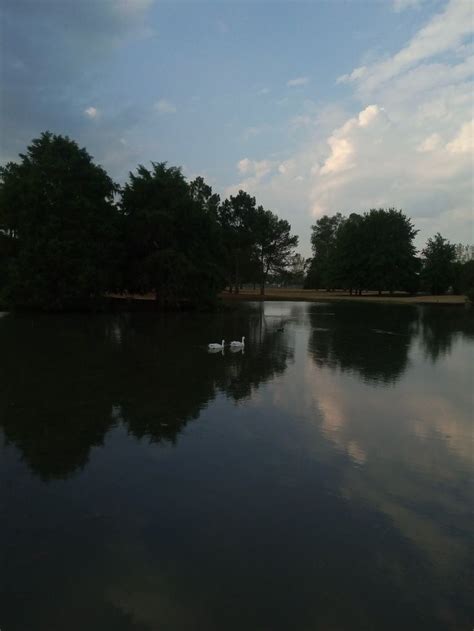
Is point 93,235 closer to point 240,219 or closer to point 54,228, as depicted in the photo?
point 54,228

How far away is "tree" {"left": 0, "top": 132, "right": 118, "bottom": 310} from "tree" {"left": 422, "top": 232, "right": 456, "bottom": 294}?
232ft

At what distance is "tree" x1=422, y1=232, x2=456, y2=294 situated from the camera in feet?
288

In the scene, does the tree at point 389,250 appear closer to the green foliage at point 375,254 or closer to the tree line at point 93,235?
the green foliage at point 375,254

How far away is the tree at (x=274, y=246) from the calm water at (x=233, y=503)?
2746 inches

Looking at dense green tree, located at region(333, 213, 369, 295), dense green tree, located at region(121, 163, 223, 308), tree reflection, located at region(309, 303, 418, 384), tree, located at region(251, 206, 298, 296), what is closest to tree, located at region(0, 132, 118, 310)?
dense green tree, located at region(121, 163, 223, 308)

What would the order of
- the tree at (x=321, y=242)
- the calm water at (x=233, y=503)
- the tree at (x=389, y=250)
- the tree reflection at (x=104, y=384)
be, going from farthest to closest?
1. the tree at (x=321, y=242)
2. the tree at (x=389, y=250)
3. the tree reflection at (x=104, y=384)
4. the calm water at (x=233, y=503)

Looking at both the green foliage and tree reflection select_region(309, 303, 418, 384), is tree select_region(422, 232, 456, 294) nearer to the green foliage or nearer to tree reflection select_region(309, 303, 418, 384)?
the green foliage

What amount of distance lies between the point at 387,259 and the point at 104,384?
3036 inches

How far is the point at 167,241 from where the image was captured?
41938 millimetres

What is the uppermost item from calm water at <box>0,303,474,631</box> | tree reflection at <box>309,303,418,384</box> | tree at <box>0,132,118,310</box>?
tree at <box>0,132,118,310</box>

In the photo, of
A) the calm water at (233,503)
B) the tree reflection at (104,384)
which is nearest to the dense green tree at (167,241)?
the tree reflection at (104,384)

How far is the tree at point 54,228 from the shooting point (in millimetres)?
33812

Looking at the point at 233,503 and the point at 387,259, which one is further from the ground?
the point at 387,259

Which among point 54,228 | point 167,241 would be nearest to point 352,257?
point 167,241
